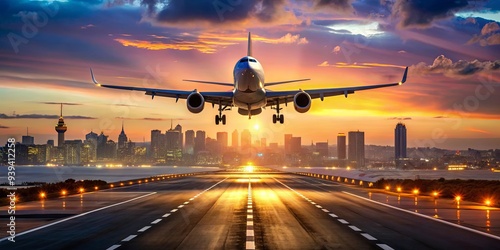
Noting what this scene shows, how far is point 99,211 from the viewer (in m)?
27.5

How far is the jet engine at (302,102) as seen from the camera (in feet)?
148

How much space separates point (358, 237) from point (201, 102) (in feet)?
92.3

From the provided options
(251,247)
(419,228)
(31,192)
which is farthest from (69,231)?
(31,192)

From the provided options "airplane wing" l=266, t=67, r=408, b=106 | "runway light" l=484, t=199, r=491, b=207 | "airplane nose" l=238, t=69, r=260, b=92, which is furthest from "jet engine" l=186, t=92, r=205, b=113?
"runway light" l=484, t=199, r=491, b=207

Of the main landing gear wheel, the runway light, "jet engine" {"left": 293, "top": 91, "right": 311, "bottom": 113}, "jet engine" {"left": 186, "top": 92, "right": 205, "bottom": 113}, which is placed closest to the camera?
the runway light

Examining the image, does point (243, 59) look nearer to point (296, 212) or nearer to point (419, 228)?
point (296, 212)

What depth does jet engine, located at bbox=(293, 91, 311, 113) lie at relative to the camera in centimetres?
4500

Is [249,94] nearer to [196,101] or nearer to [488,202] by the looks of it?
[196,101]

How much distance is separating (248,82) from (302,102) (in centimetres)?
522

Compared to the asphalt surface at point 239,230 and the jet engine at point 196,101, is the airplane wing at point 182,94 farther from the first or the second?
the asphalt surface at point 239,230

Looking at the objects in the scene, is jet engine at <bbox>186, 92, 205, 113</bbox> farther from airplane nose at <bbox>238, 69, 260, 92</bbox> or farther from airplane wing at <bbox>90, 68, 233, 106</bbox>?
airplane nose at <bbox>238, 69, 260, 92</bbox>

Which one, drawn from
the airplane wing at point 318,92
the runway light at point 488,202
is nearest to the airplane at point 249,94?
the airplane wing at point 318,92

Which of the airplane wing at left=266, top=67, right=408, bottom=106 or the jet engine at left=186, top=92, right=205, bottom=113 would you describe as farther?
the airplane wing at left=266, top=67, right=408, bottom=106

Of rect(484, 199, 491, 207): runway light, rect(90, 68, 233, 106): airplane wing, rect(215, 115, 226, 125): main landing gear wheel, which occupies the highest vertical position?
rect(90, 68, 233, 106): airplane wing
